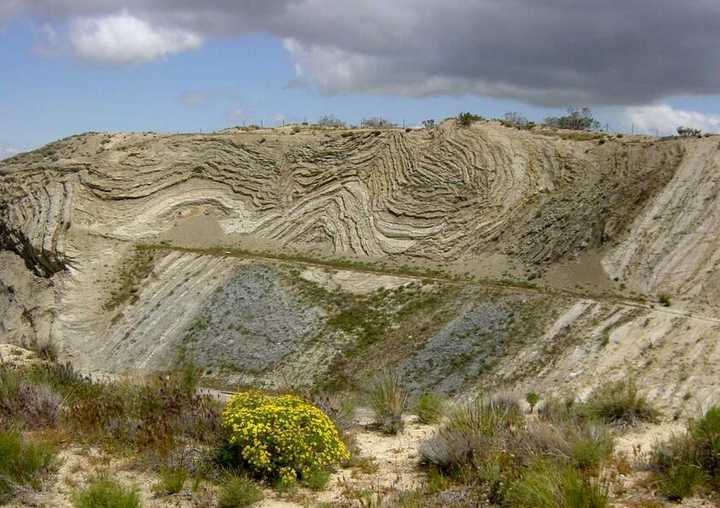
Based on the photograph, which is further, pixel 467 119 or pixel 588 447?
pixel 467 119

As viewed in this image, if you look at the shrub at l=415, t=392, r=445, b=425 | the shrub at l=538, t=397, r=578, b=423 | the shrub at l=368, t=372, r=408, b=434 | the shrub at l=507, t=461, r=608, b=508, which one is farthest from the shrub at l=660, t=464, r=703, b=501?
the shrub at l=415, t=392, r=445, b=425

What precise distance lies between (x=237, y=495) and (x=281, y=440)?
2.77 ft

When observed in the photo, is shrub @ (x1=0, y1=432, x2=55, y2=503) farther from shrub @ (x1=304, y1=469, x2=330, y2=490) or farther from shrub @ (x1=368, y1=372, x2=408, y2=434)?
shrub @ (x1=368, y1=372, x2=408, y2=434)

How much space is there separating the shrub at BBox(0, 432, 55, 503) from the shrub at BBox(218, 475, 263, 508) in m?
1.95

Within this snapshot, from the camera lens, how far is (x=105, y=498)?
7559 millimetres

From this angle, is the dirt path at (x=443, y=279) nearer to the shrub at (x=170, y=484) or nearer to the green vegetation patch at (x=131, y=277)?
the green vegetation patch at (x=131, y=277)

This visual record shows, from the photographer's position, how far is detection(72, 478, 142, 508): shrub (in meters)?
7.50

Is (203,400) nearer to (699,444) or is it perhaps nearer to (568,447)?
(568,447)

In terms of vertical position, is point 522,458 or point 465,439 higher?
point 465,439

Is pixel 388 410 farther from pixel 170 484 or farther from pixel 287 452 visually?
pixel 170 484

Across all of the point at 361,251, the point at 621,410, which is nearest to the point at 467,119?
the point at 361,251

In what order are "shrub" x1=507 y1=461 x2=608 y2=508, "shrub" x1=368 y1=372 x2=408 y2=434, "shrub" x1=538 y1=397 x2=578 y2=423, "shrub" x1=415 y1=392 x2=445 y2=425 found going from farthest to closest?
"shrub" x1=415 y1=392 x2=445 y2=425
"shrub" x1=368 y1=372 x2=408 y2=434
"shrub" x1=538 y1=397 x2=578 y2=423
"shrub" x1=507 y1=461 x2=608 y2=508

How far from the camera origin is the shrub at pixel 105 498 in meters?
7.50

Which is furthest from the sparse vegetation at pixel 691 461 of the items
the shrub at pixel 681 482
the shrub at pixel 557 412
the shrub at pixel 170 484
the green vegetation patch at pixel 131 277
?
the green vegetation patch at pixel 131 277
